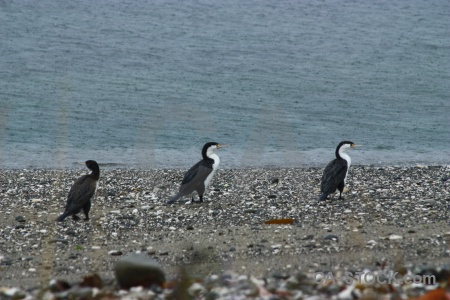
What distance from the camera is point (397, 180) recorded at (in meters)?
16.5

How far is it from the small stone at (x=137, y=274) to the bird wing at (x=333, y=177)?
6.25 metres

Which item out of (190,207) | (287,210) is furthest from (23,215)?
(287,210)

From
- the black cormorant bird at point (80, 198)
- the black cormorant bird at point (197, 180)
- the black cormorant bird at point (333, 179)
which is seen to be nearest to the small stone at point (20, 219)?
the black cormorant bird at point (80, 198)

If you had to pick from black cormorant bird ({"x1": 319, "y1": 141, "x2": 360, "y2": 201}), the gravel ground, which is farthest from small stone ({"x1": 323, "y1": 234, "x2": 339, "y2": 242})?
black cormorant bird ({"x1": 319, "y1": 141, "x2": 360, "y2": 201})

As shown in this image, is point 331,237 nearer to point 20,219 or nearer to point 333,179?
→ point 333,179

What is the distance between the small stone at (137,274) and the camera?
26.5 feet

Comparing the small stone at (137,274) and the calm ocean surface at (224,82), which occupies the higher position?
the small stone at (137,274)

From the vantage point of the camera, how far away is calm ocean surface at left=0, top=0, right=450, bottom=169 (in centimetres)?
2350

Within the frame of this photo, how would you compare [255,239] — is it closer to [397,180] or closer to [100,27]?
[397,180]

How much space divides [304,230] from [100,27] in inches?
1527

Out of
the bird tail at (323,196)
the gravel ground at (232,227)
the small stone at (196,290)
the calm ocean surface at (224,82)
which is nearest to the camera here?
the small stone at (196,290)

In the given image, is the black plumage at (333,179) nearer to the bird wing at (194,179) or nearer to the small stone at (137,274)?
the bird wing at (194,179)

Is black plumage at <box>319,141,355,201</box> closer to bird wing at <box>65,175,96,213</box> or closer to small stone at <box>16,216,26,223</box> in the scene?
bird wing at <box>65,175,96,213</box>

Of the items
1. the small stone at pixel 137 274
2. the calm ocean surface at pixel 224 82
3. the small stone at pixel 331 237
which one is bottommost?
the calm ocean surface at pixel 224 82
